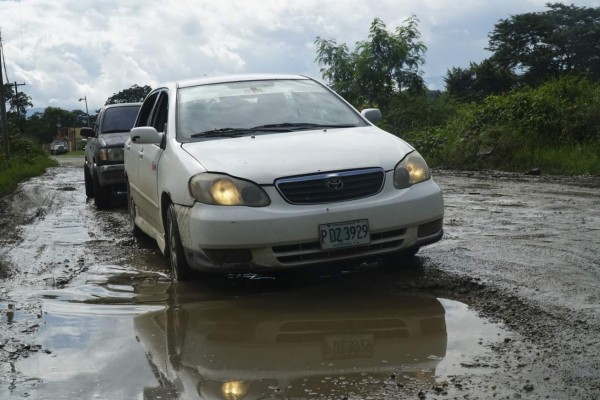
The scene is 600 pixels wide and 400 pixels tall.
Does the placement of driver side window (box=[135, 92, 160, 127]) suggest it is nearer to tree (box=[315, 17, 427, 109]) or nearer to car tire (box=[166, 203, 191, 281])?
car tire (box=[166, 203, 191, 281])

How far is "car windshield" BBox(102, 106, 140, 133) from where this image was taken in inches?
550

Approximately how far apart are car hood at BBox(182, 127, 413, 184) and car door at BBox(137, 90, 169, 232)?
27.0 inches

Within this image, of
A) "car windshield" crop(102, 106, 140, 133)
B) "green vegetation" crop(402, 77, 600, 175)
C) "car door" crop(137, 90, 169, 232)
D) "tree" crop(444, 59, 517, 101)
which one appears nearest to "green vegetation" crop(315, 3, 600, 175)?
"green vegetation" crop(402, 77, 600, 175)

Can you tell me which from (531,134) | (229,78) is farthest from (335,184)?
(531,134)

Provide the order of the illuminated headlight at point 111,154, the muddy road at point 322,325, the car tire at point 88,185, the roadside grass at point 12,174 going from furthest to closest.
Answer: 1. the roadside grass at point 12,174
2. the car tire at point 88,185
3. the illuminated headlight at point 111,154
4. the muddy road at point 322,325

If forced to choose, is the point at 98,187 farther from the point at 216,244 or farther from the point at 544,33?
the point at 544,33

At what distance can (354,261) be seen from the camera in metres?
5.44

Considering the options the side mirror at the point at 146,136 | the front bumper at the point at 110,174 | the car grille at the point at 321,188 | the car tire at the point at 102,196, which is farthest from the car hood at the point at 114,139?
the car grille at the point at 321,188

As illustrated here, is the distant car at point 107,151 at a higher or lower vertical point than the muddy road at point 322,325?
higher

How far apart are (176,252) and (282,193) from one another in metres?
1.06

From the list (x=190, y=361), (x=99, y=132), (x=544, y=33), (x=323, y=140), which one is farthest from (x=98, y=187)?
(x=544, y=33)

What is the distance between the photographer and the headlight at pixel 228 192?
528 centimetres

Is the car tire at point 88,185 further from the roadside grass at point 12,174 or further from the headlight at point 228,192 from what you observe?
the headlight at point 228,192

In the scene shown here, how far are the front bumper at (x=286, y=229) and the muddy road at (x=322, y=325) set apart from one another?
230 millimetres
